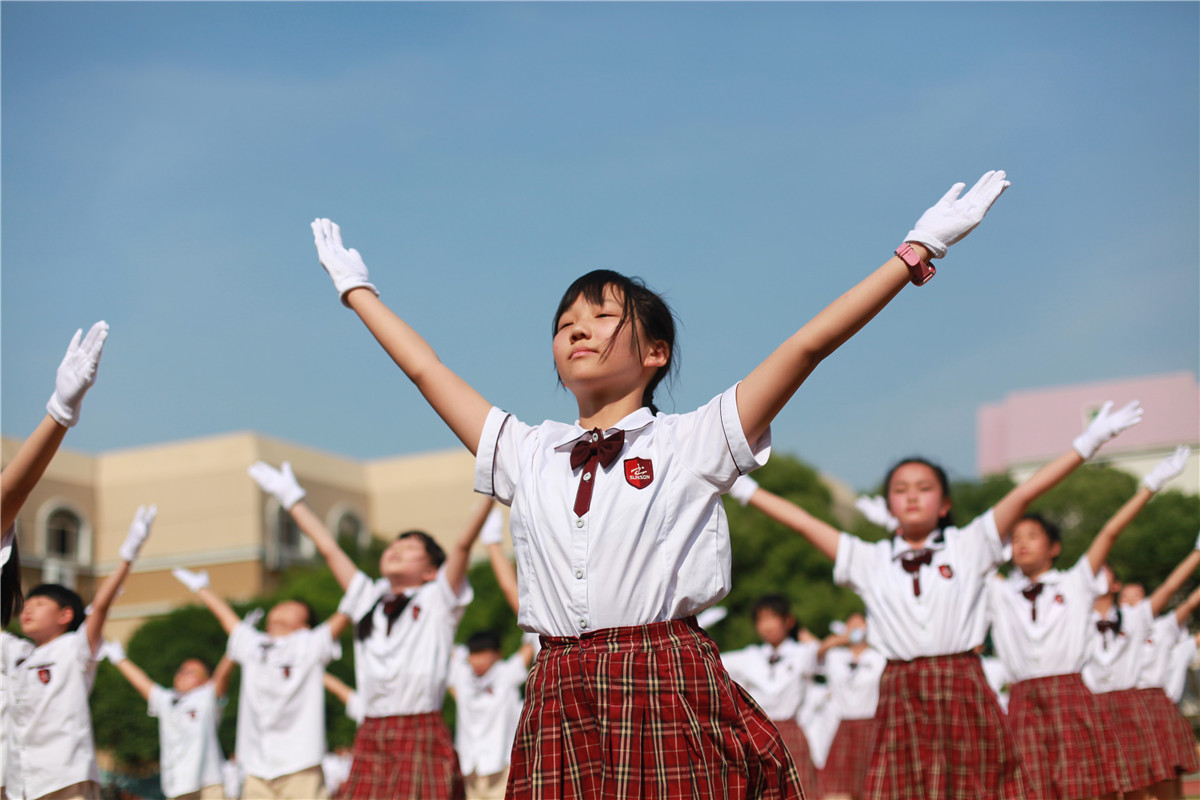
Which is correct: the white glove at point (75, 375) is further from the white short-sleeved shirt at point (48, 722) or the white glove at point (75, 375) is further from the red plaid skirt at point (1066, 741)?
the red plaid skirt at point (1066, 741)

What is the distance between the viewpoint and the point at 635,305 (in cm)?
280

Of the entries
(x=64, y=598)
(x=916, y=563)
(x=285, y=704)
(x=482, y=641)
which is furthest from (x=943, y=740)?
(x=482, y=641)

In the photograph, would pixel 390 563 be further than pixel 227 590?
No

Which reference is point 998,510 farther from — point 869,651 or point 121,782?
point 121,782

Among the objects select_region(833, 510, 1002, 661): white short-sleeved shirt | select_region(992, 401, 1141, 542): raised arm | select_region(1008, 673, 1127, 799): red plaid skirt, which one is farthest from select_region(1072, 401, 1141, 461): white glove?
select_region(1008, 673, 1127, 799): red plaid skirt

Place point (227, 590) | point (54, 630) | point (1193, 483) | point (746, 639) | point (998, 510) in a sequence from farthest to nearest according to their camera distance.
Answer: point (227, 590), point (1193, 483), point (746, 639), point (54, 630), point (998, 510)

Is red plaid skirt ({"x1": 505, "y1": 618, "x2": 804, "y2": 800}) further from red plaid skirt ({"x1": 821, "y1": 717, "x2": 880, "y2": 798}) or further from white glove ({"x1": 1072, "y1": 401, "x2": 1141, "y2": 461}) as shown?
red plaid skirt ({"x1": 821, "y1": 717, "x2": 880, "y2": 798})

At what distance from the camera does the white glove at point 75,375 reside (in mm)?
3451

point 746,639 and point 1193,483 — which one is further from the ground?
point 1193,483

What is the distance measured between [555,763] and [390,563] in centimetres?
414

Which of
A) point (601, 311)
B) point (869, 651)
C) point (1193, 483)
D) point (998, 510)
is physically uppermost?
point (1193, 483)

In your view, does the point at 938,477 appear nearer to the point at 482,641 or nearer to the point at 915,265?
the point at 915,265

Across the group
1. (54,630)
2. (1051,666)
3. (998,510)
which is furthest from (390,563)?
(1051,666)

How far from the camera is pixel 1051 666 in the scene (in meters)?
6.62
